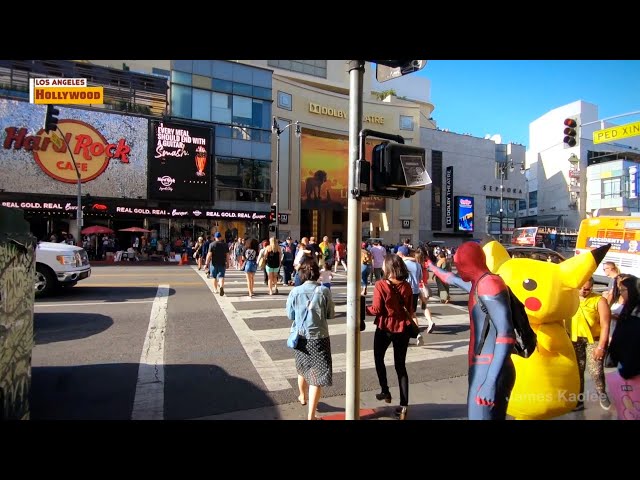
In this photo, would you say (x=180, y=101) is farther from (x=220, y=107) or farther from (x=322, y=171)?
(x=322, y=171)

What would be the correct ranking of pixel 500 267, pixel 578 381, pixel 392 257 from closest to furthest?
pixel 578 381 → pixel 500 267 → pixel 392 257

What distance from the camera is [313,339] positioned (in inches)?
158

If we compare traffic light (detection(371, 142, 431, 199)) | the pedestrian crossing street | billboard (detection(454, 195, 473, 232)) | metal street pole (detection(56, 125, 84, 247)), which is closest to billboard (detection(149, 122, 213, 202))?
metal street pole (detection(56, 125, 84, 247))

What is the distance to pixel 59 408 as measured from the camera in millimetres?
4195

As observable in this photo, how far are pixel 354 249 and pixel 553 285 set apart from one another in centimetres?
163

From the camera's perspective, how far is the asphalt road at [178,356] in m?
4.41

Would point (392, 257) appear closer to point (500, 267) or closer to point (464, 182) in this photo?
point (500, 267)

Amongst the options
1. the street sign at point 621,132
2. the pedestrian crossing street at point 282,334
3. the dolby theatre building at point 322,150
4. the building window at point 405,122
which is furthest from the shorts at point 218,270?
the building window at point 405,122

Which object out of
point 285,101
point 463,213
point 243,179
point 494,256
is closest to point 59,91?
point 243,179

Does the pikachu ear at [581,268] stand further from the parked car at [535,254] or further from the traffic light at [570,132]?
the traffic light at [570,132]

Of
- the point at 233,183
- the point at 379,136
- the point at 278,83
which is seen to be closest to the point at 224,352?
the point at 379,136

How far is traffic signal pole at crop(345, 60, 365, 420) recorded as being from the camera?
3396 mm
